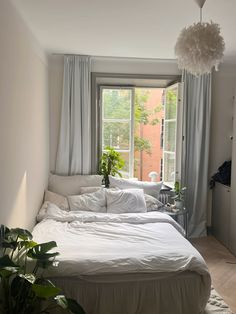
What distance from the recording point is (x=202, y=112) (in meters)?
4.21

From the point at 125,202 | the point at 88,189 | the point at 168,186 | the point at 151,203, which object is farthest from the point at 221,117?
the point at 88,189

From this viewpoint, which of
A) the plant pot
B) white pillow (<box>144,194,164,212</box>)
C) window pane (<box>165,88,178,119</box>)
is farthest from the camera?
window pane (<box>165,88,178,119</box>)

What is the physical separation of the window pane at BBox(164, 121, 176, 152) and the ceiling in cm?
117

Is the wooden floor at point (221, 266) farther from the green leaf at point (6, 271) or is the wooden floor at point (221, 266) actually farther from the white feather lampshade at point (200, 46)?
the white feather lampshade at point (200, 46)

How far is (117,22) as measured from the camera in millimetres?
2719

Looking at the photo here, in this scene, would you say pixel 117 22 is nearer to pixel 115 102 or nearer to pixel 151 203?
pixel 115 102

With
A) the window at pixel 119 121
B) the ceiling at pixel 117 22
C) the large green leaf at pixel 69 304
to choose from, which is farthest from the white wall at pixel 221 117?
the large green leaf at pixel 69 304

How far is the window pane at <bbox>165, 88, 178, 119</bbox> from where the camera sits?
437 cm

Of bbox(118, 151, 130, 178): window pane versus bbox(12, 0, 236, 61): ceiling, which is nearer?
bbox(12, 0, 236, 61): ceiling

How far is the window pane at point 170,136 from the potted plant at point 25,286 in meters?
2.80

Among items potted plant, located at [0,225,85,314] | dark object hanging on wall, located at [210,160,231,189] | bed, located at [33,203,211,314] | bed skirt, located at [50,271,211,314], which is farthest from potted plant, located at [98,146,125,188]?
potted plant, located at [0,225,85,314]

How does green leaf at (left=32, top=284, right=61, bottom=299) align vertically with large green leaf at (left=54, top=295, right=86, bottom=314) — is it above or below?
above

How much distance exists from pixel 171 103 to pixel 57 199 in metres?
2.22

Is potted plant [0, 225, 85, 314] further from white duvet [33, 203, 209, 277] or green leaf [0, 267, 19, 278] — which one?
white duvet [33, 203, 209, 277]
